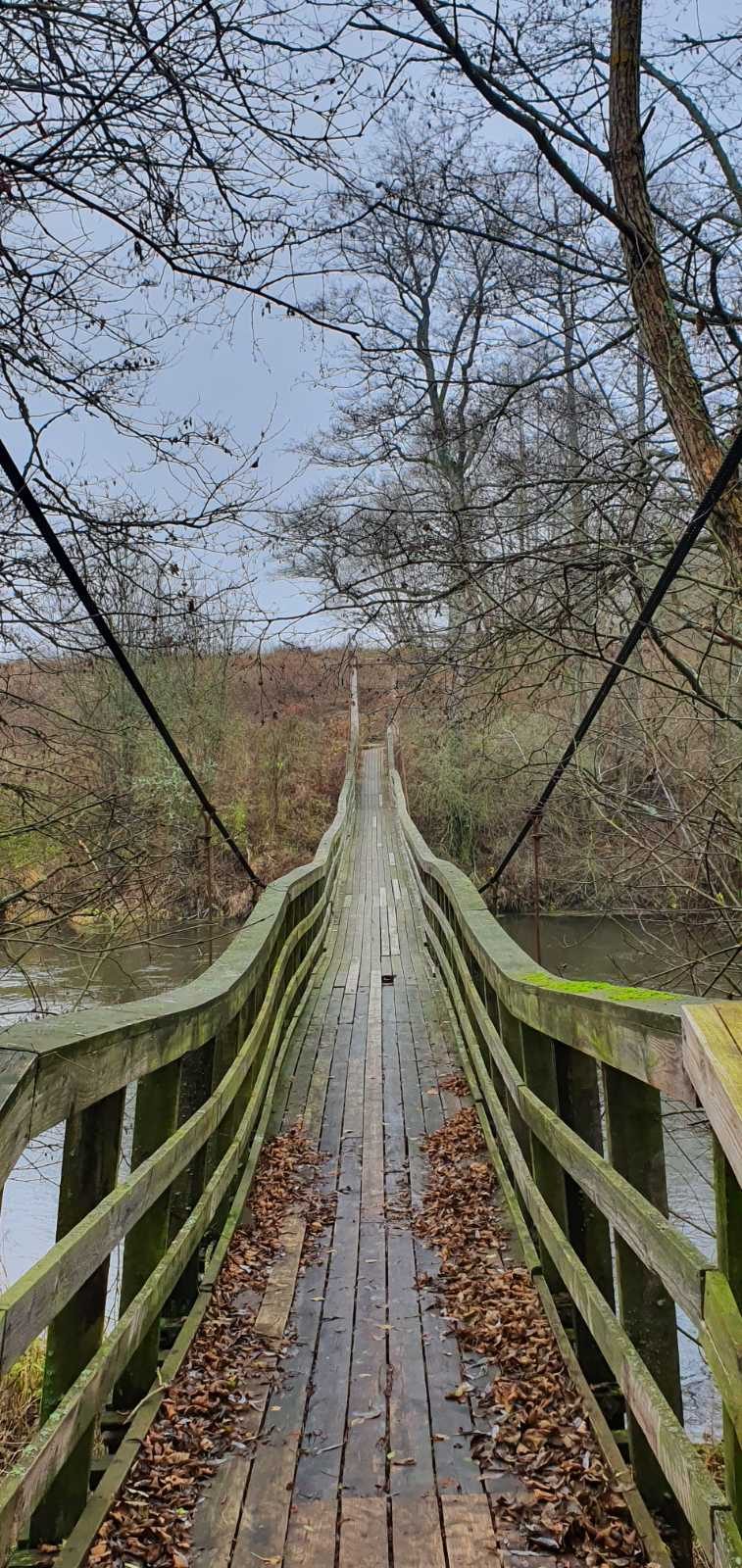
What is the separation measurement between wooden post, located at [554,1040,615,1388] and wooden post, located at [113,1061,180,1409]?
98 centimetres

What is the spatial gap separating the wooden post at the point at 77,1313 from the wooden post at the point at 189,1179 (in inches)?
33.4

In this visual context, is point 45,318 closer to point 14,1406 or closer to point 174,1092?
point 174,1092

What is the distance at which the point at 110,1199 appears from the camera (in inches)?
71.1

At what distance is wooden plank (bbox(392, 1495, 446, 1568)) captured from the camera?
71.8 inches

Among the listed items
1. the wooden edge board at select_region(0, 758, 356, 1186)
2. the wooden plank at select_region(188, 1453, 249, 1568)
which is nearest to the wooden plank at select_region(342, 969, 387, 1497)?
the wooden plank at select_region(188, 1453, 249, 1568)

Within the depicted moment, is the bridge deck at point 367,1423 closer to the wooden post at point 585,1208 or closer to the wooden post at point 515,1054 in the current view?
the wooden post at point 585,1208

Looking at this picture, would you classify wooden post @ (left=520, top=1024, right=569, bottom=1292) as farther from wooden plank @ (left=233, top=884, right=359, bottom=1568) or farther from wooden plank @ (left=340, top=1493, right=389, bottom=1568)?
wooden plank @ (left=340, top=1493, right=389, bottom=1568)

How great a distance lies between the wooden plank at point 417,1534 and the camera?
1.82 meters

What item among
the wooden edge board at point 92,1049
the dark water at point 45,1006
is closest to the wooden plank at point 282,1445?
the wooden edge board at point 92,1049

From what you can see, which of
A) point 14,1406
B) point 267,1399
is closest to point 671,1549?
point 267,1399

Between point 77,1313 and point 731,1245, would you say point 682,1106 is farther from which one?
point 731,1245

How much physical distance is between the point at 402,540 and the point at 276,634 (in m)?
0.83

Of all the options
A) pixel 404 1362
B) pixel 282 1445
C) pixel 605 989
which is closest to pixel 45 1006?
pixel 404 1362

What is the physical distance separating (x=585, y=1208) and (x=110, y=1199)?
125 cm
